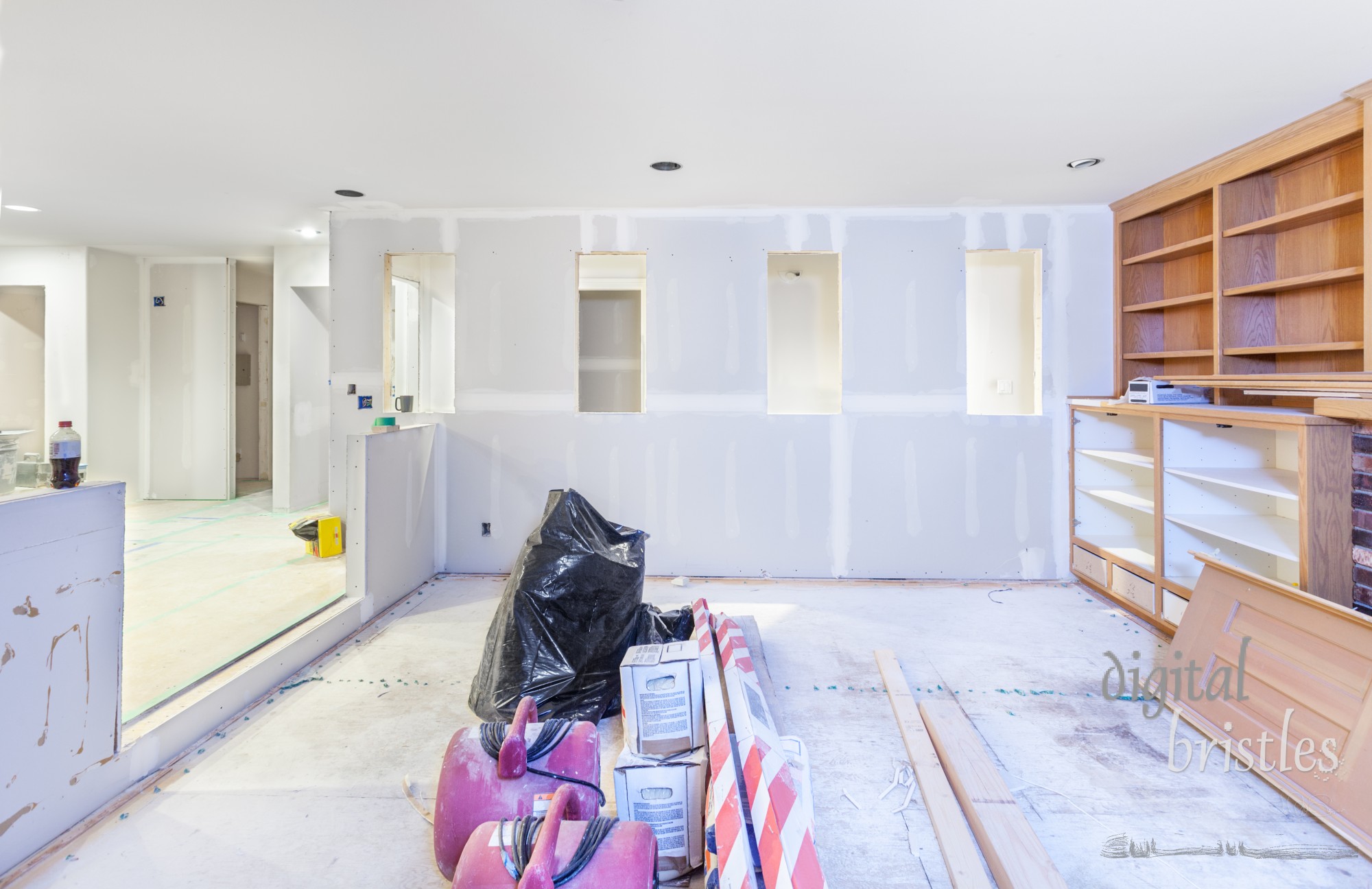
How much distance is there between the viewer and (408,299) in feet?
19.1

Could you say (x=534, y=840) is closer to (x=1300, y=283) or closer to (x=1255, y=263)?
(x=1300, y=283)

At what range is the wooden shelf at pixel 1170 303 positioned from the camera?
138 inches

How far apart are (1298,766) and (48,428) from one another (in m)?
8.78

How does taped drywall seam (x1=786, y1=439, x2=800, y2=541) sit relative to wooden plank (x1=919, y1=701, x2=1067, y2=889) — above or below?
above

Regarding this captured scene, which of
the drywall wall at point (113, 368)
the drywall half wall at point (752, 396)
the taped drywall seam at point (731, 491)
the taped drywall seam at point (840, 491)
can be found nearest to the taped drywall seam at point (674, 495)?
the drywall half wall at point (752, 396)

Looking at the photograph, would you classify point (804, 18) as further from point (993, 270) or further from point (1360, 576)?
point (993, 270)

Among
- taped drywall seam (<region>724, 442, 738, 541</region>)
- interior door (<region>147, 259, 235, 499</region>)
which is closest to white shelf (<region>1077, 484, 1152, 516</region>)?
taped drywall seam (<region>724, 442, 738, 541</region>)

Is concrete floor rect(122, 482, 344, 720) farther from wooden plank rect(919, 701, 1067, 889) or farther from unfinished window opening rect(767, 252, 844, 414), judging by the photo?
unfinished window opening rect(767, 252, 844, 414)

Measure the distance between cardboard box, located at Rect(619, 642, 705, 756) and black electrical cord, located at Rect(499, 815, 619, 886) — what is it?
62 centimetres

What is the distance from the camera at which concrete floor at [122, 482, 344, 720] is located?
9.09 ft

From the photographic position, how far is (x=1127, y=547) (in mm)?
3955

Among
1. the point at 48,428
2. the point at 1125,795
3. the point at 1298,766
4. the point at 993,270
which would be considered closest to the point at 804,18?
the point at 1125,795

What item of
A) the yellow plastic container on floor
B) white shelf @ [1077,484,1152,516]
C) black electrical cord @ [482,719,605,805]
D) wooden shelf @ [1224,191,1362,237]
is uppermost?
wooden shelf @ [1224,191,1362,237]

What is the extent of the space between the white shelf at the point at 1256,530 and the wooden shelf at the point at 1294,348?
0.85 metres
